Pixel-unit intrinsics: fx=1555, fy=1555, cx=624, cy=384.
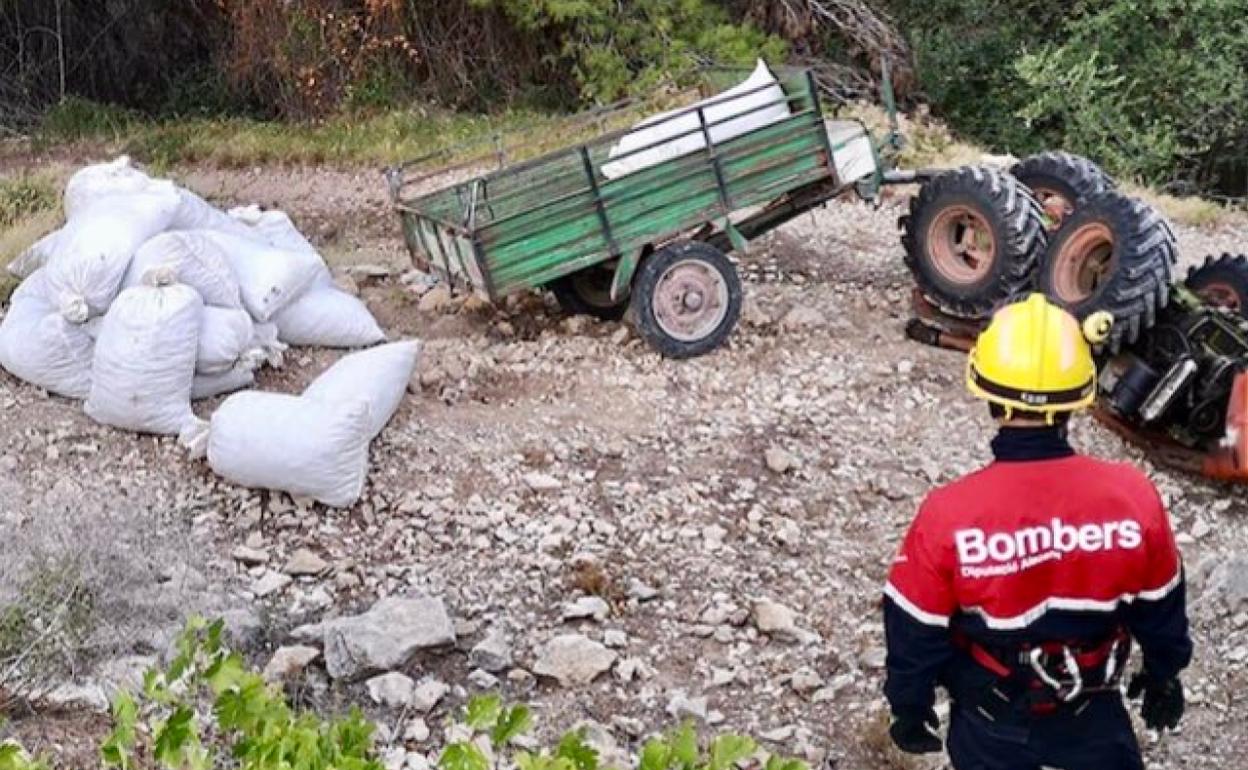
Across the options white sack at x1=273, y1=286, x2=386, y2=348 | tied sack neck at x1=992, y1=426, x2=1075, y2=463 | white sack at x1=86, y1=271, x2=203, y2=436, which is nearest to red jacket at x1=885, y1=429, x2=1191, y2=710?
tied sack neck at x1=992, y1=426, x2=1075, y2=463

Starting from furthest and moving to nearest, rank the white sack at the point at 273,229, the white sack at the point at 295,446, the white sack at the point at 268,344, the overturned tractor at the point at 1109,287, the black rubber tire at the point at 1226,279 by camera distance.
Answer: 1. the white sack at the point at 273,229
2. the black rubber tire at the point at 1226,279
3. the white sack at the point at 268,344
4. the overturned tractor at the point at 1109,287
5. the white sack at the point at 295,446

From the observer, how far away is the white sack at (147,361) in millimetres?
5926

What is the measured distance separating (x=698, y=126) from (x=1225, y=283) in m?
2.44

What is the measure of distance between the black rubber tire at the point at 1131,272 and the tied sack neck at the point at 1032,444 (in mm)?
3246

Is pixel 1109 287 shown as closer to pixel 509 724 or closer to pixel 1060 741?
pixel 1060 741

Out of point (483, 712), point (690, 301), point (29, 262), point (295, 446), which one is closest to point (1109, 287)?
point (690, 301)

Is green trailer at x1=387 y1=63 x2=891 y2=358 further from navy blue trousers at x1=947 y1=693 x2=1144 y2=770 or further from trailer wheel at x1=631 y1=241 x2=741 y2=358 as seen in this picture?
navy blue trousers at x1=947 y1=693 x2=1144 y2=770

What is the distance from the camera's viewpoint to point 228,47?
590 inches

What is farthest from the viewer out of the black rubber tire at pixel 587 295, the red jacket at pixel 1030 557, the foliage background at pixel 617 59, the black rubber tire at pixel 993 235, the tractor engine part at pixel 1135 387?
the foliage background at pixel 617 59

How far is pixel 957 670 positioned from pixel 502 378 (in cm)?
392

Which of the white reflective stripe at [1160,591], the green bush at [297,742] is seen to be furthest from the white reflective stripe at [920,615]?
the green bush at [297,742]

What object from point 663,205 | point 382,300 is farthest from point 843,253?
point 382,300

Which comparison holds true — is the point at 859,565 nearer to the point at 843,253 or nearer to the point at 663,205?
the point at 663,205

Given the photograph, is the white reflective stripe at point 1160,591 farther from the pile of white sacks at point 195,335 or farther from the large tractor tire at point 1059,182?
the large tractor tire at point 1059,182
